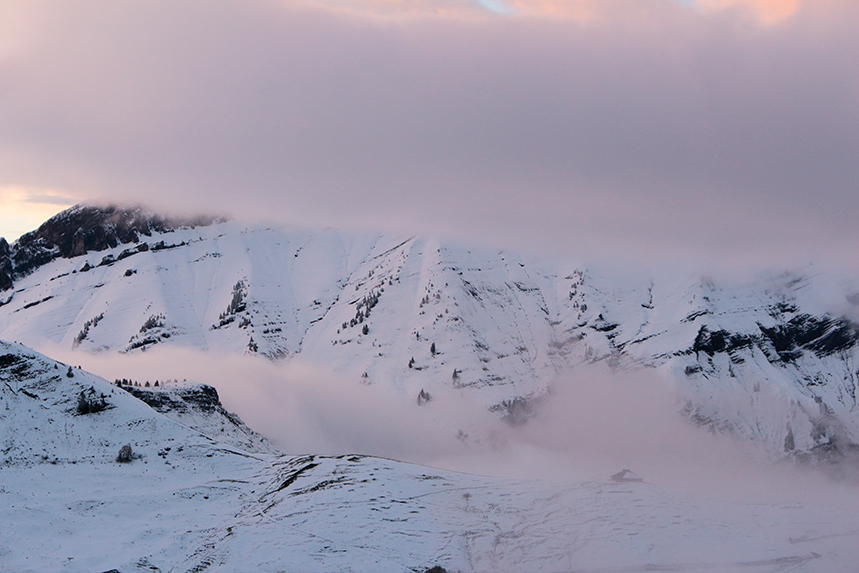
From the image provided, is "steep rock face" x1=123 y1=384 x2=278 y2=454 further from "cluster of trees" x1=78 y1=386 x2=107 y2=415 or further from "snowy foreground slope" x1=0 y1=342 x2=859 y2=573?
"snowy foreground slope" x1=0 y1=342 x2=859 y2=573

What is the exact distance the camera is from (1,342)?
380ft

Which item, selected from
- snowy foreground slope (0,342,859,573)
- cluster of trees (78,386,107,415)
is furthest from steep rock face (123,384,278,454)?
snowy foreground slope (0,342,859,573)

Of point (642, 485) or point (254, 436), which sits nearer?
point (642, 485)

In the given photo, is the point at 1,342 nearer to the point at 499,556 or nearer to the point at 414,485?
the point at 414,485

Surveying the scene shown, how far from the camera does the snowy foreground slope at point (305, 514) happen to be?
7881cm

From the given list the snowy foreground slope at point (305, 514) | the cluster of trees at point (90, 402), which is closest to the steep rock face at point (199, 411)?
the cluster of trees at point (90, 402)

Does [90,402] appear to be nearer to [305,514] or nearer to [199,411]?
[199,411]

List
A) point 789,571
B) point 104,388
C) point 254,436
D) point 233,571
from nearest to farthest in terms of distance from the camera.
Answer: point 233,571 < point 789,571 < point 104,388 < point 254,436

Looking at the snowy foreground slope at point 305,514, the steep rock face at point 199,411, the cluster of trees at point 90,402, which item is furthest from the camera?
the steep rock face at point 199,411

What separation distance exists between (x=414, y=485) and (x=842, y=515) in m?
53.3

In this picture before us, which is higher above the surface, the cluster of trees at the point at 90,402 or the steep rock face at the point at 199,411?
the cluster of trees at the point at 90,402

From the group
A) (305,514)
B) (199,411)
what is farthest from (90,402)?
(305,514)

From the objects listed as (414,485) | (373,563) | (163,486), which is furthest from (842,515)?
(163,486)

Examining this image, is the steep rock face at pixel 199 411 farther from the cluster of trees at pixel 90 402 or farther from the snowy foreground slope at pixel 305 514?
the snowy foreground slope at pixel 305 514
